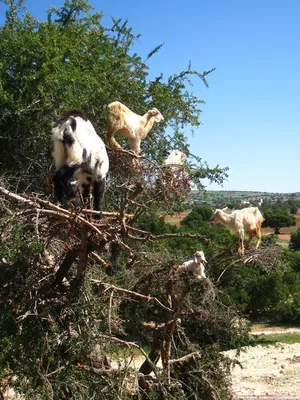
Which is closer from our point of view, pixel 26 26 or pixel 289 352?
pixel 26 26

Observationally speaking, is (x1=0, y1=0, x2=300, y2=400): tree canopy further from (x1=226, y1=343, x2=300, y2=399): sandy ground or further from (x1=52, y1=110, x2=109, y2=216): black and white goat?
(x1=226, y1=343, x2=300, y2=399): sandy ground

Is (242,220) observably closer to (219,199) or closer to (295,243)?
(295,243)

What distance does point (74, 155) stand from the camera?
6.00 metres

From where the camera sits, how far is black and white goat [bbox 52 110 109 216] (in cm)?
600

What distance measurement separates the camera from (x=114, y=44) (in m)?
10.5

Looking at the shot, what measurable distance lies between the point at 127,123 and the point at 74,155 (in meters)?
0.85

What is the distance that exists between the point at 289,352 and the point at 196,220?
1572 centimetres

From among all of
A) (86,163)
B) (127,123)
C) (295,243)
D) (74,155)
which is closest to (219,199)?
(295,243)

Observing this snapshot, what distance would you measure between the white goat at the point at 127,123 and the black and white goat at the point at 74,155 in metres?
0.31

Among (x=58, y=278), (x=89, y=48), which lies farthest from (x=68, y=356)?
(x=89, y=48)

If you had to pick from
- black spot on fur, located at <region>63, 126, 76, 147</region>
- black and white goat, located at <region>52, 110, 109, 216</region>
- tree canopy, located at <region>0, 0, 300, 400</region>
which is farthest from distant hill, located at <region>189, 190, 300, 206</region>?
black spot on fur, located at <region>63, 126, 76, 147</region>

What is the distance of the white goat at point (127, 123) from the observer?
6352mm

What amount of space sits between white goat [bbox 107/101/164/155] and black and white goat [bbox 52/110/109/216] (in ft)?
1.03

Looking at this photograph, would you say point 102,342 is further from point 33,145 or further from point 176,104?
point 176,104
